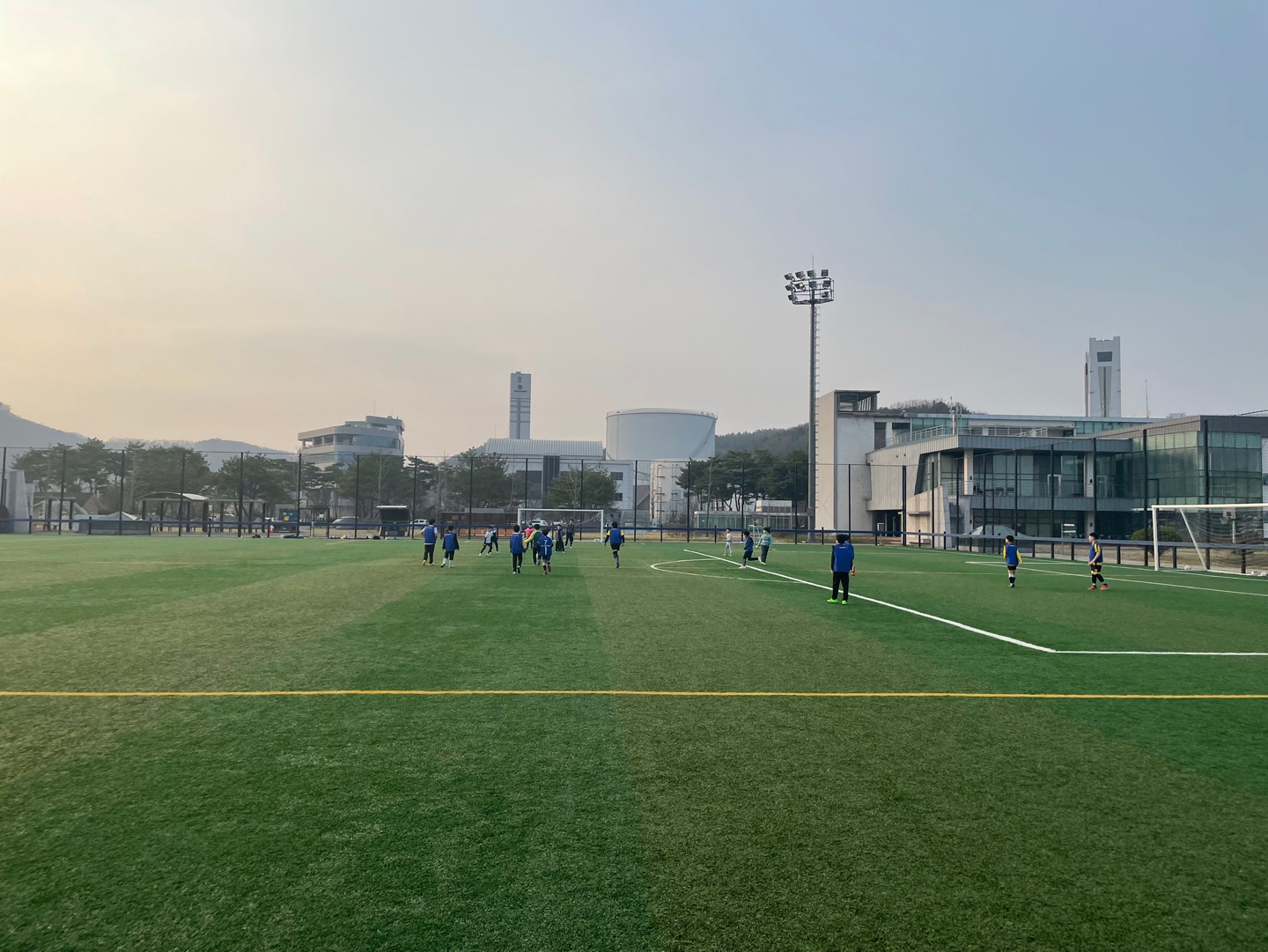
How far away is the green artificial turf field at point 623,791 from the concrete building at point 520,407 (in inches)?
5395

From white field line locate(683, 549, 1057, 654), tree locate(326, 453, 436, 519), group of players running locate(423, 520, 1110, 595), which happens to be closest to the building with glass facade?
group of players running locate(423, 520, 1110, 595)

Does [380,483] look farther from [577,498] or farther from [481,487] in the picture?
[577,498]

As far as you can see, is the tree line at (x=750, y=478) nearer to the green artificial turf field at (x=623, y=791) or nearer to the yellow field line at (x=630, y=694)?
the green artificial turf field at (x=623, y=791)

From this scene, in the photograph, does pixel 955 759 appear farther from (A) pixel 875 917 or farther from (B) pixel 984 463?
(B) pixel 984 463

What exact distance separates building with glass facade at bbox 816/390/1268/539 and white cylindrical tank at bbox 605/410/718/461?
54944 millimetres

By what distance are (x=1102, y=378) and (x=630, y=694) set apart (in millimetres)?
105215

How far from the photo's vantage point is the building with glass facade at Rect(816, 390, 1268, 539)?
49.8 meters

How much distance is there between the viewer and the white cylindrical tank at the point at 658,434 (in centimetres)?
12056

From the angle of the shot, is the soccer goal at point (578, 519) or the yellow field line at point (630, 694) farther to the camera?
the soccer goal at point (578, 519)

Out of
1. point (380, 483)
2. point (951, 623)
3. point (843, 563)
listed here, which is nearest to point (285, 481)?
point (380, 483)

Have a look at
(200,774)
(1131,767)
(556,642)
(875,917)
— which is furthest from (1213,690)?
(200,774)

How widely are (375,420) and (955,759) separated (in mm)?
166934

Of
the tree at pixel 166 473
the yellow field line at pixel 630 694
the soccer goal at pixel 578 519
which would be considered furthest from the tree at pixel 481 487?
the yellow field line at pixel 630 694

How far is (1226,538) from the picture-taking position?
30.0 metres
